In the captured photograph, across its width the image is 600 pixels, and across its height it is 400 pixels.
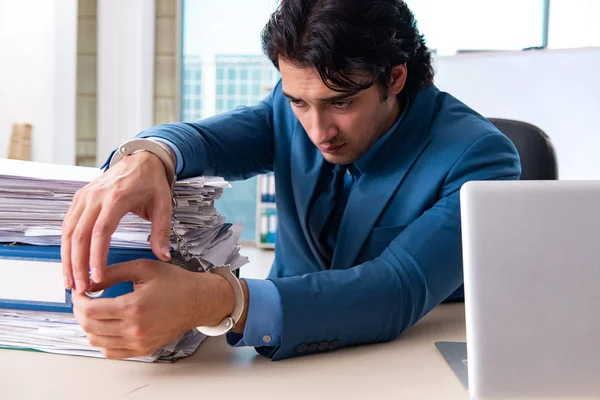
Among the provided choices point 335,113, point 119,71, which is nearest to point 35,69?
point 119,71

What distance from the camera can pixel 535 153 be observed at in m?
1.52

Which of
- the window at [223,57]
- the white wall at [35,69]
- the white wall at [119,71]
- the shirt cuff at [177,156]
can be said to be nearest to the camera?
the shirt cuff at [177,156]

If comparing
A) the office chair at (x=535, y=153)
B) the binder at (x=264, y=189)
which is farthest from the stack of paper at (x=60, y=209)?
the binder at (x=264, y=189)

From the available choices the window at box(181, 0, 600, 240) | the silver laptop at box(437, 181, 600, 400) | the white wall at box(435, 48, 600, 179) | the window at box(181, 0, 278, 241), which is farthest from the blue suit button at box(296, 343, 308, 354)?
the window at box(181, 0, 278, 241)

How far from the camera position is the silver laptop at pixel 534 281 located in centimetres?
63

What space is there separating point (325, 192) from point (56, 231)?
58 cm

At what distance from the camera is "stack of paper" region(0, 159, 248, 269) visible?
804 mm

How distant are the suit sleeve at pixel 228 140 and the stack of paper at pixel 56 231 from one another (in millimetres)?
179

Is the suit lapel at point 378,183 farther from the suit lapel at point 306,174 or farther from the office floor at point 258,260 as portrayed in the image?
the office floor at point 258,260

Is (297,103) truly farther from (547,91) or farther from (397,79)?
(547,91)

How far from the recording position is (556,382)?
637mm

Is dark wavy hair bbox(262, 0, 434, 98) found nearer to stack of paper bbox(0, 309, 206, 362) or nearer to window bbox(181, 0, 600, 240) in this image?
stack of paper bbox(0, 309, 206, 362)

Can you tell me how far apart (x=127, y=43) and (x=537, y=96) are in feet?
9.75

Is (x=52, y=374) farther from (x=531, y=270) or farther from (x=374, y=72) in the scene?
(x=374, y=72)
